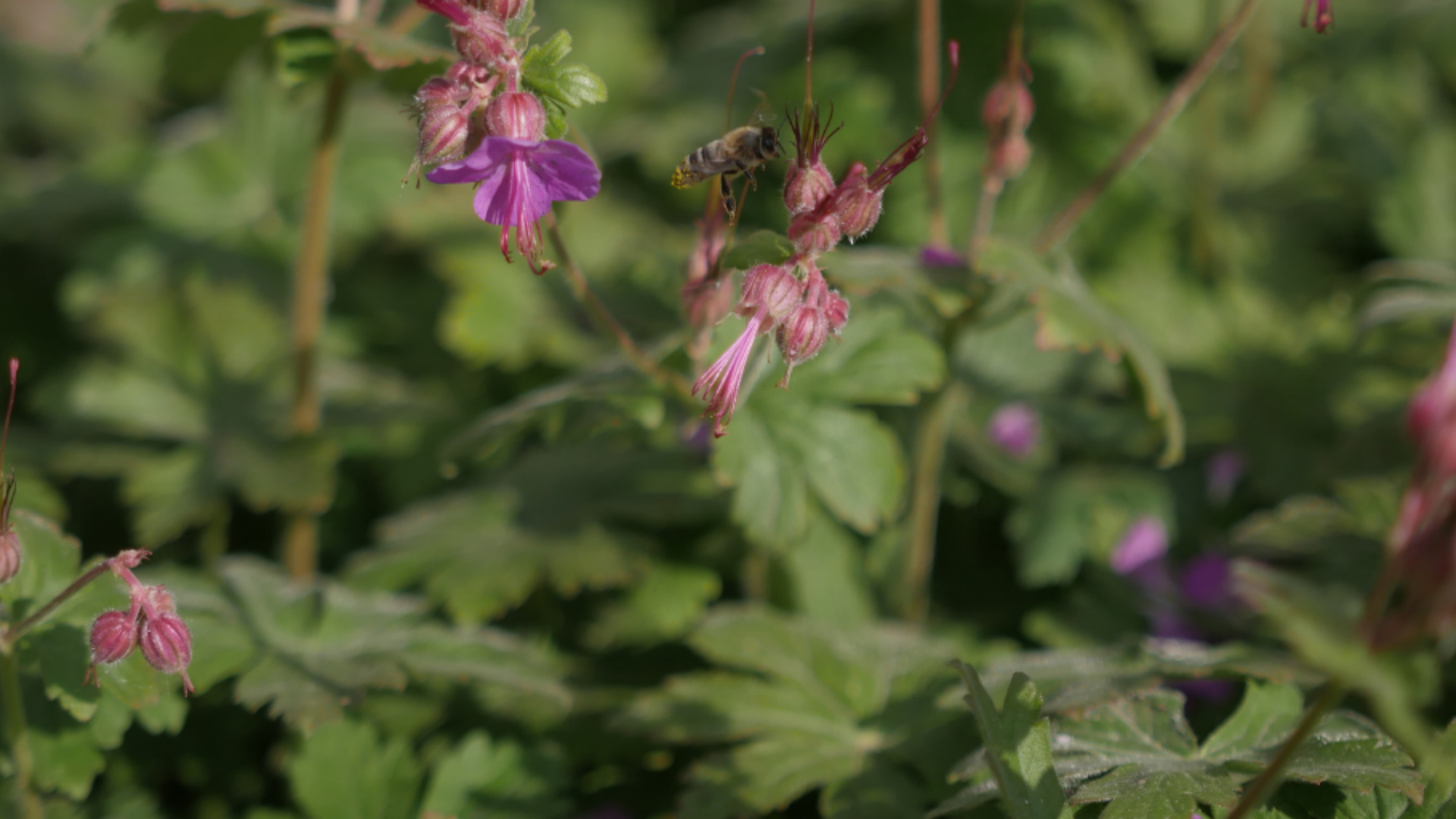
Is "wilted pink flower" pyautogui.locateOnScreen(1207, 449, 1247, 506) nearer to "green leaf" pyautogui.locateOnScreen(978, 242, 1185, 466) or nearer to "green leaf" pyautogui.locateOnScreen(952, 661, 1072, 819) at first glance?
"green leaf" pyautogui.locateOnScreen(978, 242, 1185, 466)

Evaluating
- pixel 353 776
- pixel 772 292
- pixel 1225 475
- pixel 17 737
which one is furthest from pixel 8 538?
pixel 1225 475

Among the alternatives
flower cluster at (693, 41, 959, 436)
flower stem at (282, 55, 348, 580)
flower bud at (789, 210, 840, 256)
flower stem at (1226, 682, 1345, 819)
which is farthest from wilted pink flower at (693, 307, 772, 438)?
flower stem at (282, 55, 348, 580)

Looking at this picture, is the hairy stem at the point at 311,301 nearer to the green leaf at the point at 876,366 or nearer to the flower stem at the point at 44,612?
the flower stem at the point at 44,612

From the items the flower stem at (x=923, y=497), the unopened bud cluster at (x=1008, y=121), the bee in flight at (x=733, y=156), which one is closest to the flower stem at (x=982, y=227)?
the unopened bud cluster at (x=1008, y=121)

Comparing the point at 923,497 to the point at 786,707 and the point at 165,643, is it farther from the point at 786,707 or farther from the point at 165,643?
the point at 165,643

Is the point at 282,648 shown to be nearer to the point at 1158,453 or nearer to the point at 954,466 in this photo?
the point at 954,466

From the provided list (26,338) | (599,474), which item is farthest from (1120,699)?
(26,338)
